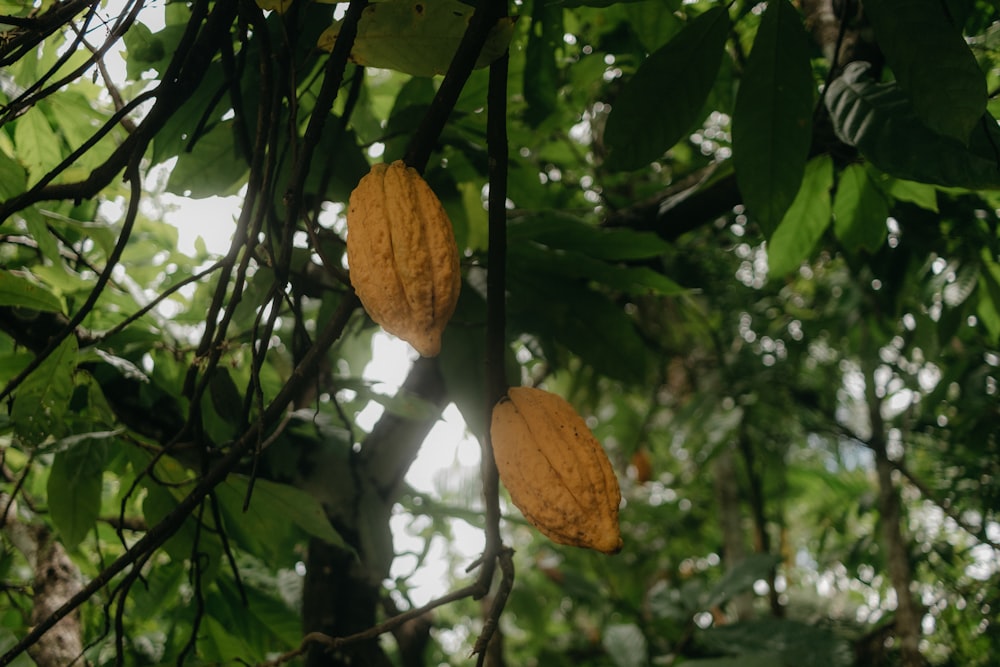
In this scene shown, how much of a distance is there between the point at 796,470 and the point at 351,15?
2.91 meters

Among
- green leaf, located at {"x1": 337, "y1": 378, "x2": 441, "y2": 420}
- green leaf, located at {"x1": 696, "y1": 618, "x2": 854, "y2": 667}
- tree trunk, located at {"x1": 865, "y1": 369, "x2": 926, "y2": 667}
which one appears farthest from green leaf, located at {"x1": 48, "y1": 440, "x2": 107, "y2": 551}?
tree trunk, located at {"x1": 865, "y1": 369, "x2": 926, "y2": 667}

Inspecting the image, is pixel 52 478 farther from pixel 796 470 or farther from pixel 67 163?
pixel 796 470

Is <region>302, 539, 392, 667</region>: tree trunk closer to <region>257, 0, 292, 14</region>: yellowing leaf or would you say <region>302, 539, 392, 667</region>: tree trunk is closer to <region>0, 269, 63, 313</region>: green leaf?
<region>0, 269, 63, 313</region>: green leaf

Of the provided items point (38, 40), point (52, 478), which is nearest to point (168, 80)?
point (38, 40)

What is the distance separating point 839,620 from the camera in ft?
6.95

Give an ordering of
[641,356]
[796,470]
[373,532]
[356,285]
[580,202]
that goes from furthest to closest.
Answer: [796,470]
[580,202]
[373,532]
[641,356]
[356,285]

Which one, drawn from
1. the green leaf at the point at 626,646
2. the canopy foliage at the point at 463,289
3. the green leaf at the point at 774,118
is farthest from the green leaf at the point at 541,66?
the green leaf at the point at 626,646

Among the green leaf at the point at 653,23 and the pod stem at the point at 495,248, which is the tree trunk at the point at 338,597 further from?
the green leaf at the point at 653,23

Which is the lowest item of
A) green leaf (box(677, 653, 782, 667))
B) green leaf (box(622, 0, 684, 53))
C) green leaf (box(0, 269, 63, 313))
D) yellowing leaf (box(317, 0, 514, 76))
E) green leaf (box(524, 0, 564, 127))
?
green leaf (box(677, 653, 782, 667))

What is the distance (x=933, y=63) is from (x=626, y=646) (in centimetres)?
172

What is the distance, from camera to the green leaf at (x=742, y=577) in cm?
188

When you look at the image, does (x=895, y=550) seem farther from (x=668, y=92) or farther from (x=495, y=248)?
(x=495, y=248)

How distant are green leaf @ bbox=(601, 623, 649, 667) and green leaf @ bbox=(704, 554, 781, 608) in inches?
8.5

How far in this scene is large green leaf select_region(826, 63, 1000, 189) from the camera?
777mm
